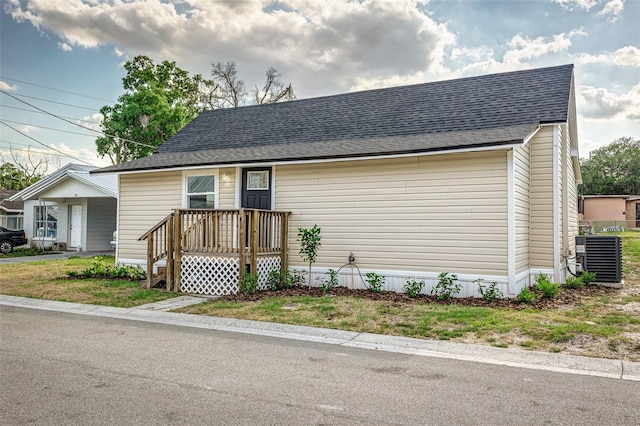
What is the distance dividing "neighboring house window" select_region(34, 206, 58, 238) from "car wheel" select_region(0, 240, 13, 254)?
1.59m

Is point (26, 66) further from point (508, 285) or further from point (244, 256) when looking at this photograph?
point (508, 285)

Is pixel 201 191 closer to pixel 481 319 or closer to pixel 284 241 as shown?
pixel 284 241

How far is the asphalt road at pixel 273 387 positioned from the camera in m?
3.50

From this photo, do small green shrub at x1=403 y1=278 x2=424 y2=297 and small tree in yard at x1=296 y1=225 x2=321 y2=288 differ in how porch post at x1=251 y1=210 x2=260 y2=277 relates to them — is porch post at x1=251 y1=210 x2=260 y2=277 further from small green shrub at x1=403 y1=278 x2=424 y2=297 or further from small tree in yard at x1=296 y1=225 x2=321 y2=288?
small green shrub at x1=403 y1=278 x2=424 y2=297

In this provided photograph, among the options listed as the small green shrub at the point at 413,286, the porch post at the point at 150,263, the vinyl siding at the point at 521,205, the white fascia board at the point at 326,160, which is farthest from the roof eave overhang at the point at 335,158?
the small green shrub at the point at 413,286

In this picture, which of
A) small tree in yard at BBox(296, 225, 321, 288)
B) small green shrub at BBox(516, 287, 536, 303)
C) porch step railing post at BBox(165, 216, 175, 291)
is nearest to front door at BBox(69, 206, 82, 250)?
porch step railing post at BBox(165, 216, 175, 291)

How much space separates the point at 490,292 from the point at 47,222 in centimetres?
2268

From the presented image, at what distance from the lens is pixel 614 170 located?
53250mm

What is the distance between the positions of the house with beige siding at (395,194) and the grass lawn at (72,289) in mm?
975

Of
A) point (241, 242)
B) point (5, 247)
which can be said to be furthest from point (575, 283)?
point (5, 247)

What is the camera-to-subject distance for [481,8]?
13.5 meters

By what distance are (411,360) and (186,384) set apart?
253cm

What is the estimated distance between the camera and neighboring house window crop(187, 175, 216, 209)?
475 inches

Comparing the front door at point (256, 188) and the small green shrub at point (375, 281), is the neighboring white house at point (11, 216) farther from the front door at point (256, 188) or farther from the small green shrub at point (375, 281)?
the small green shrub at point (375, 281)
